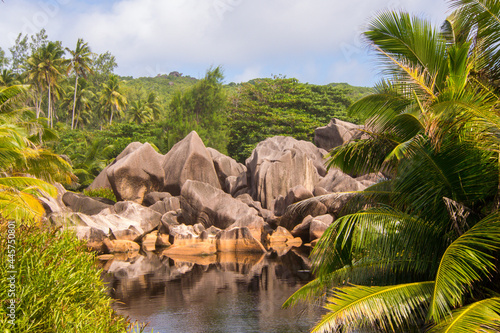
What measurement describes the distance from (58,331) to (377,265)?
4.85 m

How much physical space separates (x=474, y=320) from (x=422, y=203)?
2.11 metres

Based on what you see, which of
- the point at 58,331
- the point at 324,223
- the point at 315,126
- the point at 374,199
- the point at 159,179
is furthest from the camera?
the point at 315,126

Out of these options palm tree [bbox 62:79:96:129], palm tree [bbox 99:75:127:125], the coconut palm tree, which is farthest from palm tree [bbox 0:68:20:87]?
the coconut palm tree

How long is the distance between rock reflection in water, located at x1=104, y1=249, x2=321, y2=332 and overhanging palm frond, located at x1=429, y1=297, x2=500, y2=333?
3.52 m

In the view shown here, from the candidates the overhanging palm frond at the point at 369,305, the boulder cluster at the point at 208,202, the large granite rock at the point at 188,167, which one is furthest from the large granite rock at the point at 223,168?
the overhanging palm frond at the point at 369,305

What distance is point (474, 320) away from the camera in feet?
17.5

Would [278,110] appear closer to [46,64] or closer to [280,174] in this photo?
[280,174]

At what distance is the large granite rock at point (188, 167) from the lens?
30.7 metres

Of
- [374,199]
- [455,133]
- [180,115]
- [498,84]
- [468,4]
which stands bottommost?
[374,199]

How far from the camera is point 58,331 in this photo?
4.65 m

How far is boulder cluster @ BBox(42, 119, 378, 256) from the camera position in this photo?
73.6 feet

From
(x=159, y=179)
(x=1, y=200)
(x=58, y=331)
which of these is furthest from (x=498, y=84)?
(x=159, y=179)

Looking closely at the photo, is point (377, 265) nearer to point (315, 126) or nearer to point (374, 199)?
point (374, 199)

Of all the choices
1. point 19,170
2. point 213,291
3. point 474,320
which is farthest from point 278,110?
point 474,320
